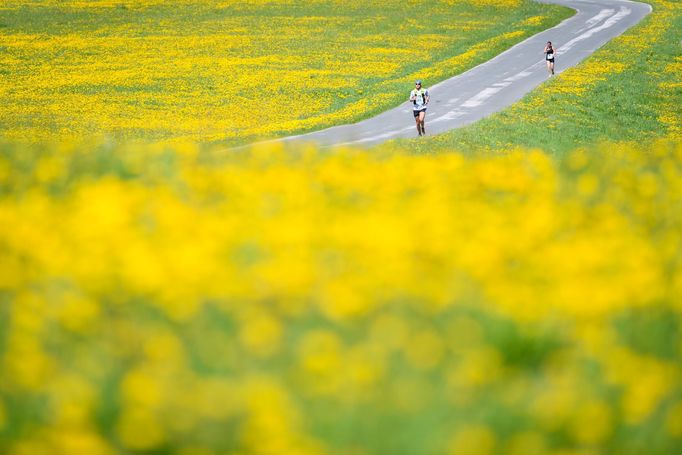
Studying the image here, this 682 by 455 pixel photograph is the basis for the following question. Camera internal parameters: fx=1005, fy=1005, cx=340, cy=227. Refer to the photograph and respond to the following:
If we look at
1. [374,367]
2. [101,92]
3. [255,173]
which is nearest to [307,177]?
[255,173]

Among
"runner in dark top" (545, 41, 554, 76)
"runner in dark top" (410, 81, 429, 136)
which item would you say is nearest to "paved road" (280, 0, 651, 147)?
"runner in dark top" (545, 41, 554, 76)

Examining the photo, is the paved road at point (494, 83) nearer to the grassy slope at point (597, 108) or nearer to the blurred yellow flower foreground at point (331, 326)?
the grassy slope at point (597, 108)

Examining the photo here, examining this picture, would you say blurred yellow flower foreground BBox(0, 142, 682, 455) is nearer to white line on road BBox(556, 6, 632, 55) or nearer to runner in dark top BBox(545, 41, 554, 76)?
runner in dark top BBox(545, 41, 554, 76)

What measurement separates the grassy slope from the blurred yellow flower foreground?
17.0 m

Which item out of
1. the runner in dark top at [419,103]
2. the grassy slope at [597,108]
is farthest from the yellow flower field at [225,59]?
the grassy slope at [597,108]

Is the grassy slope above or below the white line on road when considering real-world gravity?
above

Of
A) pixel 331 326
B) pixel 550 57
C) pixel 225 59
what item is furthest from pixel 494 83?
pixel 331 326

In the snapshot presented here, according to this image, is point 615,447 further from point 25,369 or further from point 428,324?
point 25,369

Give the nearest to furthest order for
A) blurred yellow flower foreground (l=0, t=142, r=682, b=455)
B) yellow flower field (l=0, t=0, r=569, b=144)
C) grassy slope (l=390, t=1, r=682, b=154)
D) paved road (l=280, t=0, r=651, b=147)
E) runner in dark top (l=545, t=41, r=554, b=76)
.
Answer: blurred yellow flower foreground (l=0, t=142, r=682, b=455), grassy slope (l=390, t=1, r=682, b=154), paved road (l=280, t=0, r=651, b=147), yellow flower field (l=0, t=0, r=569, b=144), runner in dark top (l=545, t=41, r=554, b=76)

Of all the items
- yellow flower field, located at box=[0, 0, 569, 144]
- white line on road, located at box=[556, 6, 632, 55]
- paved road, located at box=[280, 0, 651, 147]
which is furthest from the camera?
white line on road, located at box=[556, 6, 632, 55]

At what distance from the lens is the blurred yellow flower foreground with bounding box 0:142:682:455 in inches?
163

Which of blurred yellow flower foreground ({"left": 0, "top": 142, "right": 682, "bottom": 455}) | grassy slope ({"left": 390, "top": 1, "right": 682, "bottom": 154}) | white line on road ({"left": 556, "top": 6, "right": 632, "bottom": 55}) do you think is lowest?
white line on road ({"left": 556, "top": 6, "right": 632, "bottom": 55})

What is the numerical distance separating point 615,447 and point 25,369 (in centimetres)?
262

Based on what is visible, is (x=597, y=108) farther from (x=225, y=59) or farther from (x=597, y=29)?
(x=597, y=29)
